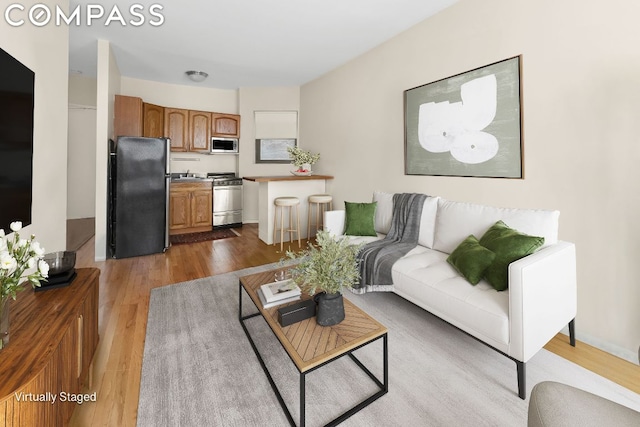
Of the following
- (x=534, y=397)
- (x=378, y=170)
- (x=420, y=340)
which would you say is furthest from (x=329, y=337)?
(x=378, y=170)

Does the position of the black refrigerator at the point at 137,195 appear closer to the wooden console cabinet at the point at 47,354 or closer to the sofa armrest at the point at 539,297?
the wooden console cabinet at the point at 47,354

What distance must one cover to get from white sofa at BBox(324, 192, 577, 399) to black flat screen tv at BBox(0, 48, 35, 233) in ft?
7.58

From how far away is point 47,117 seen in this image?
74.6 inches

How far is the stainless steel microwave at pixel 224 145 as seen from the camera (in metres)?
5.65

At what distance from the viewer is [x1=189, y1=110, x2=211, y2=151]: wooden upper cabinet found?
18.0ft

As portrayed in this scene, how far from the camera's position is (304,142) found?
560 centimetres

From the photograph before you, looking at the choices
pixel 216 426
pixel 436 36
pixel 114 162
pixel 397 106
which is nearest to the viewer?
pixel 216 426

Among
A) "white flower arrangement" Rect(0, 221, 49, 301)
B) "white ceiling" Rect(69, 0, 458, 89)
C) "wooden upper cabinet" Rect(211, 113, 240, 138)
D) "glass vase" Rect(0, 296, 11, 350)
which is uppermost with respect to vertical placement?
"white ceiling" Rect(69, 0, 458, 89)

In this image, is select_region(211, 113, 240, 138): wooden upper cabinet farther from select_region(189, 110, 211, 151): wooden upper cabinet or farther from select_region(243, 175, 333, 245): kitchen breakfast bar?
select_region(243, 175, 333, 245): kitchen breakfast bar

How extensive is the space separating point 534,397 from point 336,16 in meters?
3.48

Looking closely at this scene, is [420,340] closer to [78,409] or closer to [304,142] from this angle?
[78,409]

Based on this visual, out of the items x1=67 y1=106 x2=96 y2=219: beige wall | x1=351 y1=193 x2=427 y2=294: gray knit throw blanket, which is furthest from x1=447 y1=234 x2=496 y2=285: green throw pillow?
x1=67 y1=106 x2=96 y2=219: beige wall

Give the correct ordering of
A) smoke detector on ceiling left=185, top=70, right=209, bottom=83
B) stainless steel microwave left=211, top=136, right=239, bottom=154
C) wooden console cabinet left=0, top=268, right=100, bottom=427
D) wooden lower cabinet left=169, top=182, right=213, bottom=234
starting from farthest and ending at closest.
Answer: stainless steel microwave left=211, top=136, right=239, bottom=154
wooden lower cabinet left=169, top=182, right=213, bottom=234
smoke detector on ceiling left=185, top=70, right=209, bottom=83
wooden console cabinet left=0, top=268, right=100, bottom=427

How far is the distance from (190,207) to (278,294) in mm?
4122
